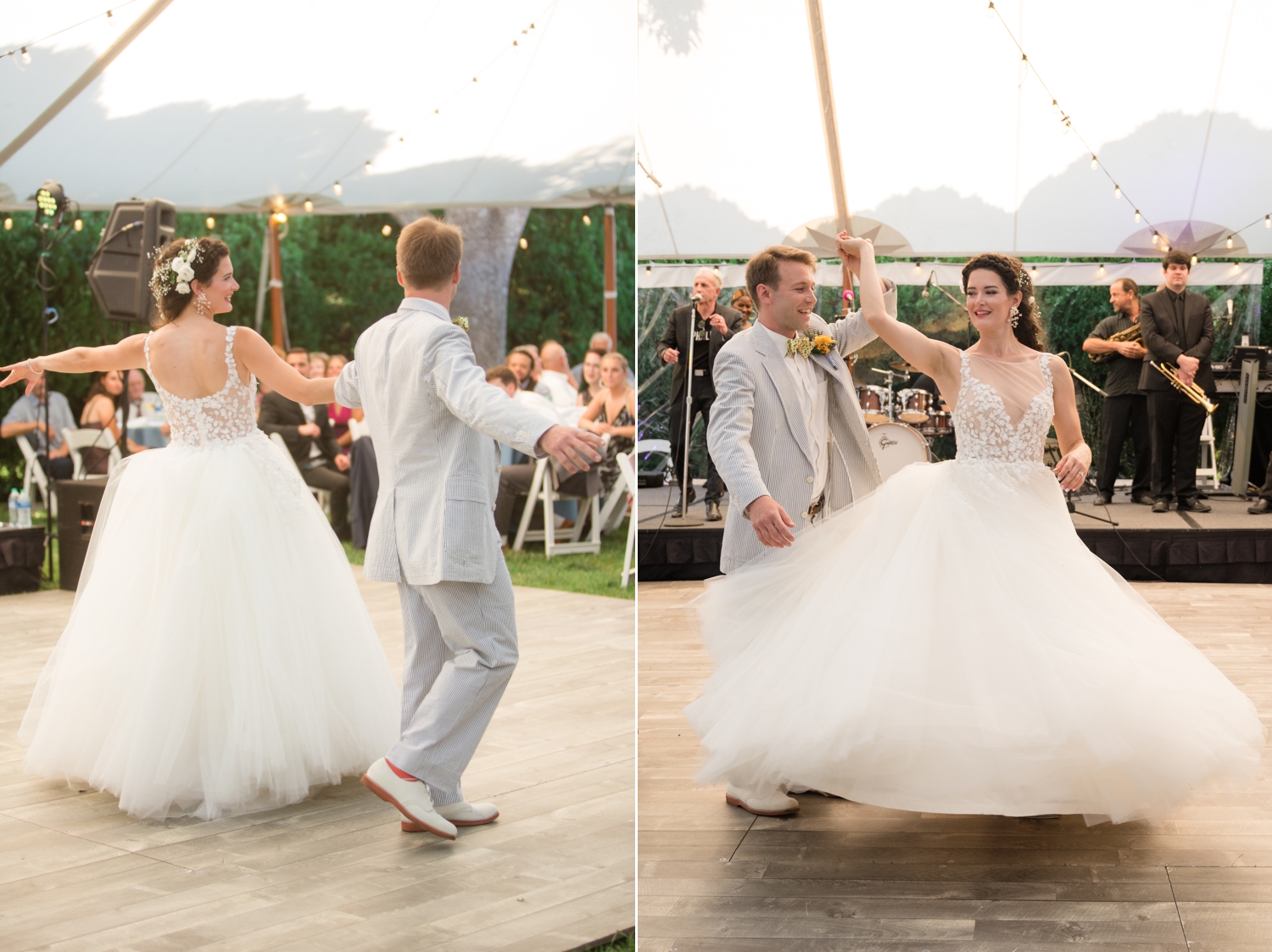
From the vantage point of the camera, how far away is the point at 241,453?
10.3 feet

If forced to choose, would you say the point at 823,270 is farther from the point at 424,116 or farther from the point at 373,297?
the point at 373,297

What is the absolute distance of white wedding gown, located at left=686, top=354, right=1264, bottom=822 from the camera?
2389mm

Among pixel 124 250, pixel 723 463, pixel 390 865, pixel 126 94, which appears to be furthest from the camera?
pixel 126 94

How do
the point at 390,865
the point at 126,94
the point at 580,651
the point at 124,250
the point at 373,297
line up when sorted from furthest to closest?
the point at 373,297 < the point at 126,94 < the point at 124,250 < the point at 580,651 < the point at 390,865

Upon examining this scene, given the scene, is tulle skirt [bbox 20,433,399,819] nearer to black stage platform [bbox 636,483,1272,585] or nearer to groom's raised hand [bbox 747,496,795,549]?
groom's raised hand [bbox 747,496,795,549]

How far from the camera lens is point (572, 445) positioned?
210cm

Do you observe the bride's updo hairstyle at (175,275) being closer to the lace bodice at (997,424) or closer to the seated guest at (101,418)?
the lace bodice at (997,424)

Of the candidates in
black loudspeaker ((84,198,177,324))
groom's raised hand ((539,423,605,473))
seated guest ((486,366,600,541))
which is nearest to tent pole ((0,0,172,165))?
black loudspeaker ((84,198,177,324))

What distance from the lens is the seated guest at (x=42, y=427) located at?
28.1 ft

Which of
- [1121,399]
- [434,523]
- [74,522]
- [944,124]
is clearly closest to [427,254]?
[434,523]

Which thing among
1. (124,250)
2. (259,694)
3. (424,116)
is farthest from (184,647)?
(424,116)

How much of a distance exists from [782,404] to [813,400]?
0.29 feet

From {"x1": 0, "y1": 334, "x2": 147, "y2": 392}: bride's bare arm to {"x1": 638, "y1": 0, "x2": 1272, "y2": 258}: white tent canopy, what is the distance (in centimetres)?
477

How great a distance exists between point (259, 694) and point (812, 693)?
4.53ft
